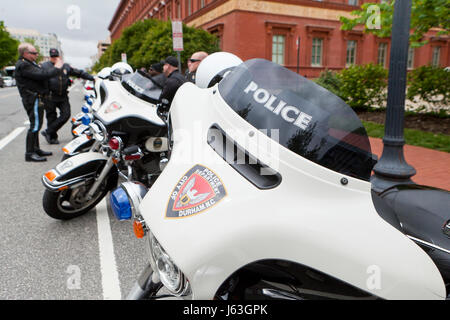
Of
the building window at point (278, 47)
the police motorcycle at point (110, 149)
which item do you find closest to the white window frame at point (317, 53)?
the building window at point (278, 47)

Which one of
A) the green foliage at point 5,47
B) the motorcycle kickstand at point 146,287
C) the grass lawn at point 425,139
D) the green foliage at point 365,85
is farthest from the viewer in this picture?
the green foliage at point 5,47

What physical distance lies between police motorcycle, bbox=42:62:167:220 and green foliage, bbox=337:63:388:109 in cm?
857

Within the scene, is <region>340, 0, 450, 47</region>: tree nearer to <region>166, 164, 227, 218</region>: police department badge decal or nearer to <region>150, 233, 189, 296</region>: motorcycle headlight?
<region>166, 164, 227, 218</region>: police department badge decal

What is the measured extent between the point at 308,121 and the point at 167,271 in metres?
0.76

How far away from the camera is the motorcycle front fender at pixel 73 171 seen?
3537 mm

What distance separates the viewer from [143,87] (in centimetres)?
373

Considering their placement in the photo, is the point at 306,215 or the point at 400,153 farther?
the point at 400,153

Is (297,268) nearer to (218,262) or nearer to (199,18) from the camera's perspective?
(218,262)

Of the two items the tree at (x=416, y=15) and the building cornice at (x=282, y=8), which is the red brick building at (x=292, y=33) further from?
the tree at (x=416, y=15)

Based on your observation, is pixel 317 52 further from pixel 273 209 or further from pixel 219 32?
pixel 273 209

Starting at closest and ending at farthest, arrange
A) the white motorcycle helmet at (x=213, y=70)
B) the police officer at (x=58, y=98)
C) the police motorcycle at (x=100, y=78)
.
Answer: the white motorcycle helmet at (x=213, y=70) → the police motorcycle at (x=100, y=78) → the police officer at (x=58, y=98)

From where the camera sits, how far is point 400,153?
176 inches
